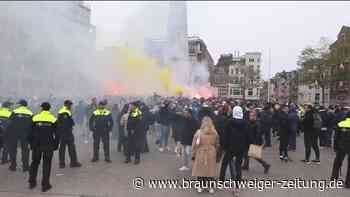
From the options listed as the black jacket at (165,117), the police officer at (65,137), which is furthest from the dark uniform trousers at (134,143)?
the black jacket at (165,117)

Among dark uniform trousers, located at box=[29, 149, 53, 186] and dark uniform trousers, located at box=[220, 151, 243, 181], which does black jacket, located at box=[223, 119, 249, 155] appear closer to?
dark uniform trousers, located at box=[220, 151, 243, 181]

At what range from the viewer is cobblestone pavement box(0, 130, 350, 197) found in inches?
259

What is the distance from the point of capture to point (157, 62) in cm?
3606

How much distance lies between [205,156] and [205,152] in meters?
0.08

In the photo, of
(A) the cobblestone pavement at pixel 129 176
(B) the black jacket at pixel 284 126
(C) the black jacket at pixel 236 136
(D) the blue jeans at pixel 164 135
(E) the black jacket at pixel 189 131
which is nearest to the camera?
(A) the cobblestone pavement at pixel 129 176

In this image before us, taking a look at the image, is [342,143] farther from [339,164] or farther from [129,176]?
[129,176]

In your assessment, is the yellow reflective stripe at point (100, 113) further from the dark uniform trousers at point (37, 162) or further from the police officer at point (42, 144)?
the dark uniform trousers at point (37, 162)

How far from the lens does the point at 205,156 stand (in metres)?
6.65

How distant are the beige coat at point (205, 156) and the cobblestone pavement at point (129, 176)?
1.37ft

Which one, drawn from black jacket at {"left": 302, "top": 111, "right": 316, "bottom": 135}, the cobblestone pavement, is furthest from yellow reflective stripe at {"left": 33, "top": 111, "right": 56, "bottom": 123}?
black jacket at {"left": 302, "top": 111, "right": 316, "bottom": 135}

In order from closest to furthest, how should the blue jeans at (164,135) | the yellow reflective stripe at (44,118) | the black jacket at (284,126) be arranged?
the yellow reflective stripe at (44,118)
the black jacket at (284,126)
the blue jeans at (164,135)

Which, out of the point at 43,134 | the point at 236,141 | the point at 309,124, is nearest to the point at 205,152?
the point at 236,141

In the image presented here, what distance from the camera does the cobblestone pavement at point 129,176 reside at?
6.57 meters

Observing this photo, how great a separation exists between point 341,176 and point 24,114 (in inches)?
307
